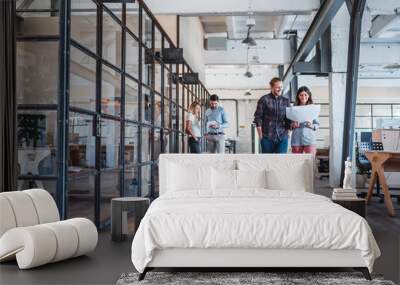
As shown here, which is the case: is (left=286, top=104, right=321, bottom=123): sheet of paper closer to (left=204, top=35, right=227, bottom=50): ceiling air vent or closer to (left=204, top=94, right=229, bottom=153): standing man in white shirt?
(left=204, top=94, right=229, bottom=153): standing man in white shirt

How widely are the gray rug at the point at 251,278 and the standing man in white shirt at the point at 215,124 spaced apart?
213 inches

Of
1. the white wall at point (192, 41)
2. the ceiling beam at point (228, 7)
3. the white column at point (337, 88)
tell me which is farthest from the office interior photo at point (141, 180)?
the white wall at point (192, 41)

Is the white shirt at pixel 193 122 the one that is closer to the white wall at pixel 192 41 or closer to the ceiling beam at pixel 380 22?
the white wall at pixel 192 41

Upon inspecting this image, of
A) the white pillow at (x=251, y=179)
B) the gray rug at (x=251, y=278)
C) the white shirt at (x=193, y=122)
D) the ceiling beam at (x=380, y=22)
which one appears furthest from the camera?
the ceiling beam at (x=380, y=22)

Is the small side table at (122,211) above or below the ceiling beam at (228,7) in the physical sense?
below

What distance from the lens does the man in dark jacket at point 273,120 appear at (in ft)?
18.7

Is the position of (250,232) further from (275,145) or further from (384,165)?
(384,165)

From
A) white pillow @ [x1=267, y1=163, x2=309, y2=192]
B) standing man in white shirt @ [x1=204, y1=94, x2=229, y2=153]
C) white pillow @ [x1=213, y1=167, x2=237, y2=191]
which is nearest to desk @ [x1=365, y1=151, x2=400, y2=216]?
white pillow @ [x1=267, y1=163, x2=309, y2=192]

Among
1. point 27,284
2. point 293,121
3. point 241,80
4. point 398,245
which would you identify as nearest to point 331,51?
point 293,121

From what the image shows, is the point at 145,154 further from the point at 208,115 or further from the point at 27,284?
the point at 27,284

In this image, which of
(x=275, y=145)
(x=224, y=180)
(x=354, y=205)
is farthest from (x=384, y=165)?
(x=224, y=180)

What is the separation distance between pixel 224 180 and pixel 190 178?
317mm

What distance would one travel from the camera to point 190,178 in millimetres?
4297

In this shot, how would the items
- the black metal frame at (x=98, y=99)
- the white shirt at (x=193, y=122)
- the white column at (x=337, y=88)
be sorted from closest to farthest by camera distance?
the black metal frame at (x=98, y=99), the white shirt at (x=193, y=122), the white column at (x=337, y=88)
